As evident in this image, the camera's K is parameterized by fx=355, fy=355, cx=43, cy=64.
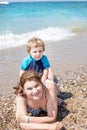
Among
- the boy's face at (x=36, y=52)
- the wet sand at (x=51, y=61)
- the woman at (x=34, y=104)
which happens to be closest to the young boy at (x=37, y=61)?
the boy's face at (x=36, y=52)

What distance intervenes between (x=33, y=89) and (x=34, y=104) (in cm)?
45

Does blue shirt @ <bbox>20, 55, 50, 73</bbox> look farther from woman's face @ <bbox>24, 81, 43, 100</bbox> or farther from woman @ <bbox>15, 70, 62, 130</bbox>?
woman's face @ <bbox>24, 81, 43, 100</bbox>

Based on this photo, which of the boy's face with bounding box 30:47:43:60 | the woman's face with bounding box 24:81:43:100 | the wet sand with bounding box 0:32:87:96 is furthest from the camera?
the wet sand with bounding box 0:32:87:96

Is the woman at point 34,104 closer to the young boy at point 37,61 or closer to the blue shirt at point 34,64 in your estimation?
the young boy at point 37,61

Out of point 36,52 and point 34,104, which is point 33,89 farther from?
point 36,52

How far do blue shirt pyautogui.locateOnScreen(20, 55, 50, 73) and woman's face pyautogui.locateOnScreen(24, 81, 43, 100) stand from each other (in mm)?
1185

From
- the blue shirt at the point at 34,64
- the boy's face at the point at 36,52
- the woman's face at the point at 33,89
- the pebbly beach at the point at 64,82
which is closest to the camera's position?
the woman's face at the point at 33,89

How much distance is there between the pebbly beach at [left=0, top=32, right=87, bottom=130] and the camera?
5747 millimetres

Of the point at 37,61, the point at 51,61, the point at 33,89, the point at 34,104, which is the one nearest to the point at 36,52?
the point at 37,61

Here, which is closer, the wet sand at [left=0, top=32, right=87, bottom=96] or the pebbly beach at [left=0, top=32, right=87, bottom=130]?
the pebbly beach at [left=0, top=32, right=87, bottom=130]

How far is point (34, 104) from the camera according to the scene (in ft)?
18.0

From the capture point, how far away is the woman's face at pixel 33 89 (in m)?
5.13

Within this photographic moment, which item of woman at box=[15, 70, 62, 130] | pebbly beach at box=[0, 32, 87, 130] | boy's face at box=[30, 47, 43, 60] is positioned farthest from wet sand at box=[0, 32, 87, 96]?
woman at box=[15, 70, 62, 130]

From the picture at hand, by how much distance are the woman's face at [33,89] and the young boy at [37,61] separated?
998mm
